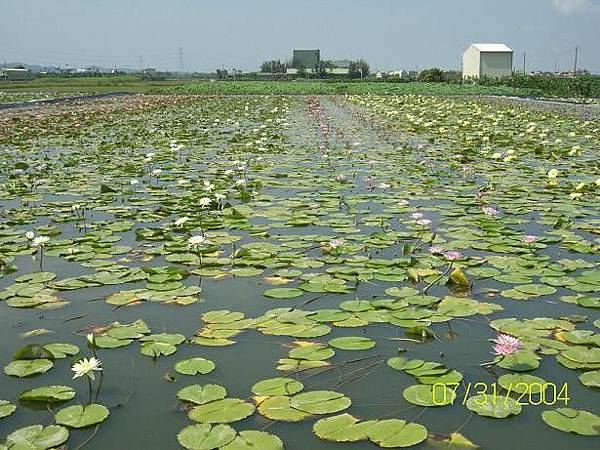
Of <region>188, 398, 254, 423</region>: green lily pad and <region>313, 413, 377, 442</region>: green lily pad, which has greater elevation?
<region>188, 398, 254, 423</region>: green lily pad

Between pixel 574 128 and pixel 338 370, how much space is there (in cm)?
943

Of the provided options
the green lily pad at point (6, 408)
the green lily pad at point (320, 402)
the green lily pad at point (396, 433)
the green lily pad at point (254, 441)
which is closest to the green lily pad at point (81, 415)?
the green lily pad at point (6, 408)

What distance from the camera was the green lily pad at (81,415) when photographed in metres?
1.52

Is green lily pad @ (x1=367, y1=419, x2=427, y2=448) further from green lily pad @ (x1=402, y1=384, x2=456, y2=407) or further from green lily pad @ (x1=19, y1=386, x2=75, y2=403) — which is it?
green lily pad @ (x1=19, y1=386, x2=75, y2=403)

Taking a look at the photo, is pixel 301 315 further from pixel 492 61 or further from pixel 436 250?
pixel 492 61

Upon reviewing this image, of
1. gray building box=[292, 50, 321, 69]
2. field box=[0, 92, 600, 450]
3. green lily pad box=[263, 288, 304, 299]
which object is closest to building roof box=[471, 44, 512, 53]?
gray building box=[292, 50, 321, 69]

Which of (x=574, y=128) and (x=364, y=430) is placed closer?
(x=364, y=430)

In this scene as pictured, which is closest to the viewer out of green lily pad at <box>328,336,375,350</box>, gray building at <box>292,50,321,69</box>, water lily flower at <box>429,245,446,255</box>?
green lily pad at <box>328,336,375,350</box>

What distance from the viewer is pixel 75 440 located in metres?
1.46

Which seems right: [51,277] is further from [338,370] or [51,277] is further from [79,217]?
[338,370]

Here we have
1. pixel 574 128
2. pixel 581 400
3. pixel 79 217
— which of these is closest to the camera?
pixel 581 400

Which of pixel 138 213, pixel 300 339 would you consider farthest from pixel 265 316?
pixel 138 213

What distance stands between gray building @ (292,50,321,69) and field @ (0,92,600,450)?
6147 cm

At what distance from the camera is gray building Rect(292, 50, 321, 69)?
211 ft
